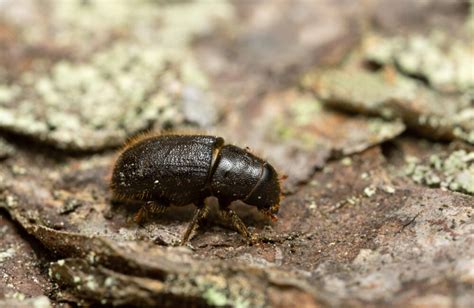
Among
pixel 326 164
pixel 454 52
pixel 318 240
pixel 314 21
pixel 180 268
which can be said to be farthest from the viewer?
pixel 314 21

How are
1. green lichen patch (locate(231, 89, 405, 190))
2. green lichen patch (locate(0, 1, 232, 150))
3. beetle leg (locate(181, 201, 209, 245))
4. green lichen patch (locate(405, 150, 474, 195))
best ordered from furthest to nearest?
green lichen patch (locate(0, 1, 232, 150)) < green lichen patch (locate(231, 89, 405, 190)) < green lichen patch (locate(405, 150, 474, 195)) < beetle leg (locate(181, 201, 209, 245))

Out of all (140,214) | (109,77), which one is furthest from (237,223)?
(109,77)

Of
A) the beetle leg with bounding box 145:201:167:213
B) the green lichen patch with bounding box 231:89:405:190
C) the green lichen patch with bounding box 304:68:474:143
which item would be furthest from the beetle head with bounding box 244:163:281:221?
the green lichen patch with bounding box 304:68:474:143

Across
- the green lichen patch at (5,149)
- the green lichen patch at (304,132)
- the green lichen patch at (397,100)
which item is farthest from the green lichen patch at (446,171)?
the green lichen patch at (5,149)

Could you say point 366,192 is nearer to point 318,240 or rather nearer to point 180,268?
point 318,240

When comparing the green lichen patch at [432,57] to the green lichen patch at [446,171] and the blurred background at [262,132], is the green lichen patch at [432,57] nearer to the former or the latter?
the blurred background at [262,132]

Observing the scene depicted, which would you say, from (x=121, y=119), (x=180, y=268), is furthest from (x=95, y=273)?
(x=121, y=119)

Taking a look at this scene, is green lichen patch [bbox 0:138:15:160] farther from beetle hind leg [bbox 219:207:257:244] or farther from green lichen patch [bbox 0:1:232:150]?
beetle hind leg [bbox 219:207:257:244]
